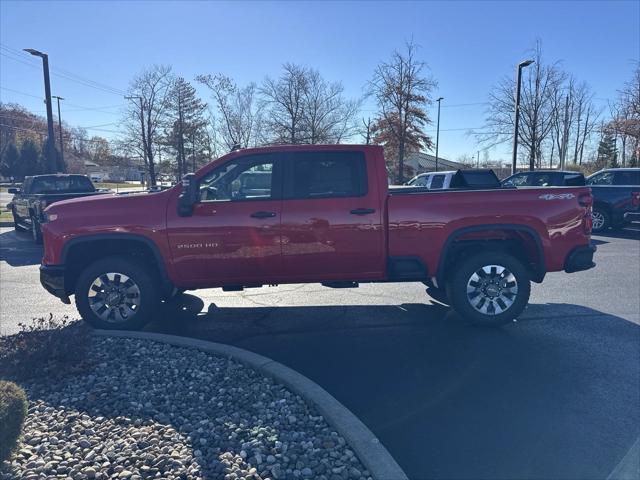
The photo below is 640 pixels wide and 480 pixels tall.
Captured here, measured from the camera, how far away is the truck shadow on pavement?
10.7ft

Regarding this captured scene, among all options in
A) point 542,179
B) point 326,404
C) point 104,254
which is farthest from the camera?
point 542,179

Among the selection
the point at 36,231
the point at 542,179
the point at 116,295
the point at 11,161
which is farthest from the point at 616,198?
the point at 11,161

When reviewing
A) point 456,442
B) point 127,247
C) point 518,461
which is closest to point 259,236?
point 127,247

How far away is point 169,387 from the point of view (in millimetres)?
3820

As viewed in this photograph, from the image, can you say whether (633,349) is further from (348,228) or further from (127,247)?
(127,247)

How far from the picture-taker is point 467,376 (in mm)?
4426

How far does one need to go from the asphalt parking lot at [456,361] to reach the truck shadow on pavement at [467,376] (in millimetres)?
12

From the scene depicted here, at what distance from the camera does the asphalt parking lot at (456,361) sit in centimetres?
329

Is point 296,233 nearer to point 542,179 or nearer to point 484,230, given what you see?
point 484,230

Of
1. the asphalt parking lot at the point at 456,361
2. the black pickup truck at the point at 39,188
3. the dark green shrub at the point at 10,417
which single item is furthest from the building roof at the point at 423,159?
the dark green shrub at the point at 10,417

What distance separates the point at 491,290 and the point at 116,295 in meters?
4.30

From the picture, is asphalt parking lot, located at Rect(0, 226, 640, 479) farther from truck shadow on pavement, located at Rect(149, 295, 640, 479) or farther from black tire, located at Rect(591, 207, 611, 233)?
black tire, located at Rect(591, 207, 611, 233)

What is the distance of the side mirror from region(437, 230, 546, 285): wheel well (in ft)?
9.37

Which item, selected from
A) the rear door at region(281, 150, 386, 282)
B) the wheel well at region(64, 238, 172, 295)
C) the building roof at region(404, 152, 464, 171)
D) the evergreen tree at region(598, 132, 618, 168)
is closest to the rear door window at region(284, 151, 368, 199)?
the rear door at region(281, 150, 386, 282)
